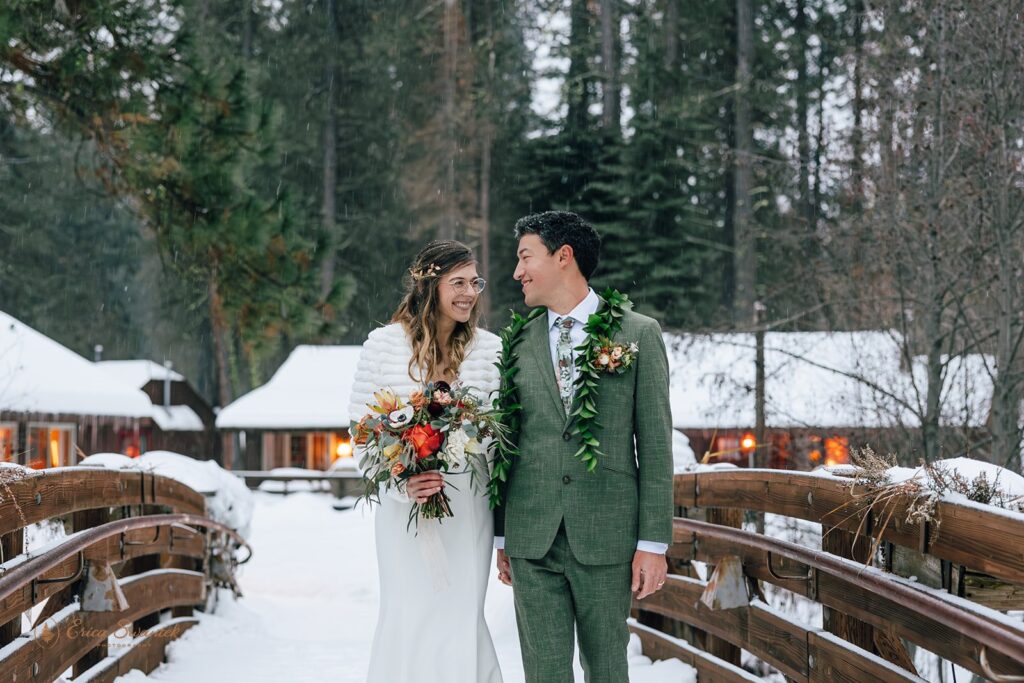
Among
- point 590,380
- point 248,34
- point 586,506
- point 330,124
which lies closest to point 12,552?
point 586,506

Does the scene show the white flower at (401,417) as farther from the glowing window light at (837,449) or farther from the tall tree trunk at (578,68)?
the tall tree trunk at (578,68)

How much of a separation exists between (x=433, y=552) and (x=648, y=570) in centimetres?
86

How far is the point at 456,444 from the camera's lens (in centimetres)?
388

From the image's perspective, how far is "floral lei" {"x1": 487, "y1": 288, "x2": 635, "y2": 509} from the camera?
385 centimetres

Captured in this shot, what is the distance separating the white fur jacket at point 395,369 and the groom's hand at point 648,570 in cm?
88

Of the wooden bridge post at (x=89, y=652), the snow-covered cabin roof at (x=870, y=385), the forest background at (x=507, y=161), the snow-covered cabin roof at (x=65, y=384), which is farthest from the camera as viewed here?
the snow-covered cabin roof at (x=65, y=384)

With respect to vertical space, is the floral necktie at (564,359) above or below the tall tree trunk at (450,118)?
below

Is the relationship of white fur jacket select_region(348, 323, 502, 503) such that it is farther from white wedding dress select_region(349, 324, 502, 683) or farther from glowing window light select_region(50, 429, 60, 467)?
glowing window light select_region(50, 429, 60, 467)

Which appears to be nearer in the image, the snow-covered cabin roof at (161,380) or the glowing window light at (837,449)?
the glowing window light at (837,449)

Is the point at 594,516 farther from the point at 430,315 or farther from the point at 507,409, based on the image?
the point at 430,315

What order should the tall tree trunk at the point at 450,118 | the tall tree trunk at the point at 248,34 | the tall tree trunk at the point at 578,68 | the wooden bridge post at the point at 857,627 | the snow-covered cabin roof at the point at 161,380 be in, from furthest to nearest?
the snow-covered cabin roof at the point at 161,380 → the tall tree trunk at the point at 248,34 → the tall tree trunk at the point at 578,68 → the tall tree trunk at the point at 450,118 → the wooden bridge post at the point at 857,627

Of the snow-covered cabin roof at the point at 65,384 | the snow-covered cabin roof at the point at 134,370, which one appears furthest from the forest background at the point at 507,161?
the snow-covered cabin roof at the point at 65,384

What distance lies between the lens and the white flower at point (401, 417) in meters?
3.91

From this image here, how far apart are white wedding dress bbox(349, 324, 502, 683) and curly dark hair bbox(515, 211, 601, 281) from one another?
0.54 meters
